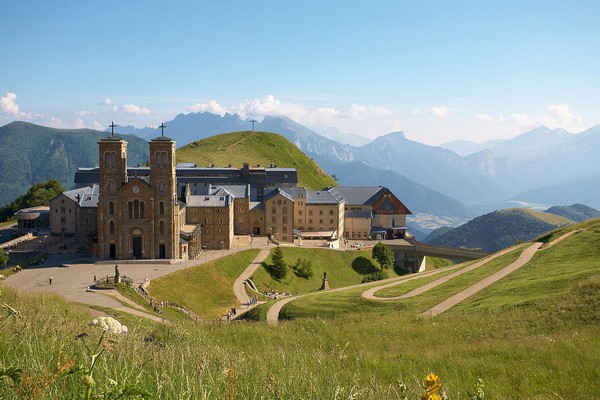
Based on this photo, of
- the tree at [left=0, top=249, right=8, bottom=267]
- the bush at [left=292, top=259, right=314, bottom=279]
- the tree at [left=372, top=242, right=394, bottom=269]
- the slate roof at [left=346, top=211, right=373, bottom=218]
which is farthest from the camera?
the slate roof at [left=346, top=211, right=373, bottom=218]

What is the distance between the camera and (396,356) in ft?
65.5

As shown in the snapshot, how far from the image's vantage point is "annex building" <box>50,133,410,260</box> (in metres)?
77.8

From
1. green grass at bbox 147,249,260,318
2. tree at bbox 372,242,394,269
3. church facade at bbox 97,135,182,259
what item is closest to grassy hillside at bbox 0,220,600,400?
green grass at bbox 147,249,260,318

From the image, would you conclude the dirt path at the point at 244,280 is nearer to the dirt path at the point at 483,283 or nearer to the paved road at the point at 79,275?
the paved road at the point at 79,275

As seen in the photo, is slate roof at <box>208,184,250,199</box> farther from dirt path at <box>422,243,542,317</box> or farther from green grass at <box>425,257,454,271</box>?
dirt path at <box>422,243,542,317</box>

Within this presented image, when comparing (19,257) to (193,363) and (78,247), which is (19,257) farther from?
(193,363)

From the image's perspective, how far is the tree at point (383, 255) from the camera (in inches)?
3875

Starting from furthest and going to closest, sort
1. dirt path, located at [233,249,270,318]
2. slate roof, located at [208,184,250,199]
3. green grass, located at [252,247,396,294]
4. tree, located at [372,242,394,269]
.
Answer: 1. slate roof, located at [208,184,250,199]
2. tree, located at [372,242,394,269]
3. green grass, located at [252,247,396,294]
4. dirt path, located at [233,249,270,318]

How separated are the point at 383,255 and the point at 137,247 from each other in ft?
144

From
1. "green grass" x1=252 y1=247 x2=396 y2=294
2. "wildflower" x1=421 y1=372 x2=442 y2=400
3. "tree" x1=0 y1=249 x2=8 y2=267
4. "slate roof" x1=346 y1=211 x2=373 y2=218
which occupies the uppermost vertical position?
"wildflower" x1=421 y1=372 x2=442 y2=400

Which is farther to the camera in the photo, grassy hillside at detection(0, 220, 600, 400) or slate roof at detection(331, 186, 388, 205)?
slate roof at detection(331, 186, 388, 205)

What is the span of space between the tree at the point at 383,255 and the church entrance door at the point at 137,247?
42.5m

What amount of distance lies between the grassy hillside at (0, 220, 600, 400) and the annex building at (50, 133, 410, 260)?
40.1m

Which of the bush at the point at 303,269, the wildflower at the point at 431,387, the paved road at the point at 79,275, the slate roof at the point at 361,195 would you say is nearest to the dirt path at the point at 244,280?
the bush at the point at 303,269
